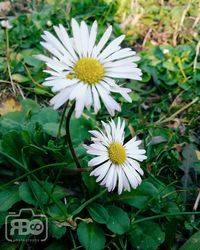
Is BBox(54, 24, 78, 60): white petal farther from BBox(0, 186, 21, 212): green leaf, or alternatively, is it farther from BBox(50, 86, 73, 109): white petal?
BBox(0, 186, 21, 212): green leaf

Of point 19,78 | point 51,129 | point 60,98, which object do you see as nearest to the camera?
point 60,98

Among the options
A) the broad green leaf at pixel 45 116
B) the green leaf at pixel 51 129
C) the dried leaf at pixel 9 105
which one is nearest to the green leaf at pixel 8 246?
the green leaf at pixel 51 129

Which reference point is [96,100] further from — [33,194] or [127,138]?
[127,138]

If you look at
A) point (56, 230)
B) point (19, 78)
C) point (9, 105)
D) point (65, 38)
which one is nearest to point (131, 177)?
point (56, 230)

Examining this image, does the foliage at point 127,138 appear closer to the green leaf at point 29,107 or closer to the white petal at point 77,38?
the green leaf at point 29,107

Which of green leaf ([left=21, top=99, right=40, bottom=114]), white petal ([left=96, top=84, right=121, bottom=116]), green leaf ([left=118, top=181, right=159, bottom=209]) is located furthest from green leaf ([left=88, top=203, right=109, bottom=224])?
green leaf ([left=21, top=99, right=40, bottom=114])

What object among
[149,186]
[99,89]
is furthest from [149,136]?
[99,89]

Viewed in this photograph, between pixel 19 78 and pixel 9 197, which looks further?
pixel 19 78

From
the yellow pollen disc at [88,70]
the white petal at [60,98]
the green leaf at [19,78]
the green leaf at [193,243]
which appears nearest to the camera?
the white petal at [60,98]
